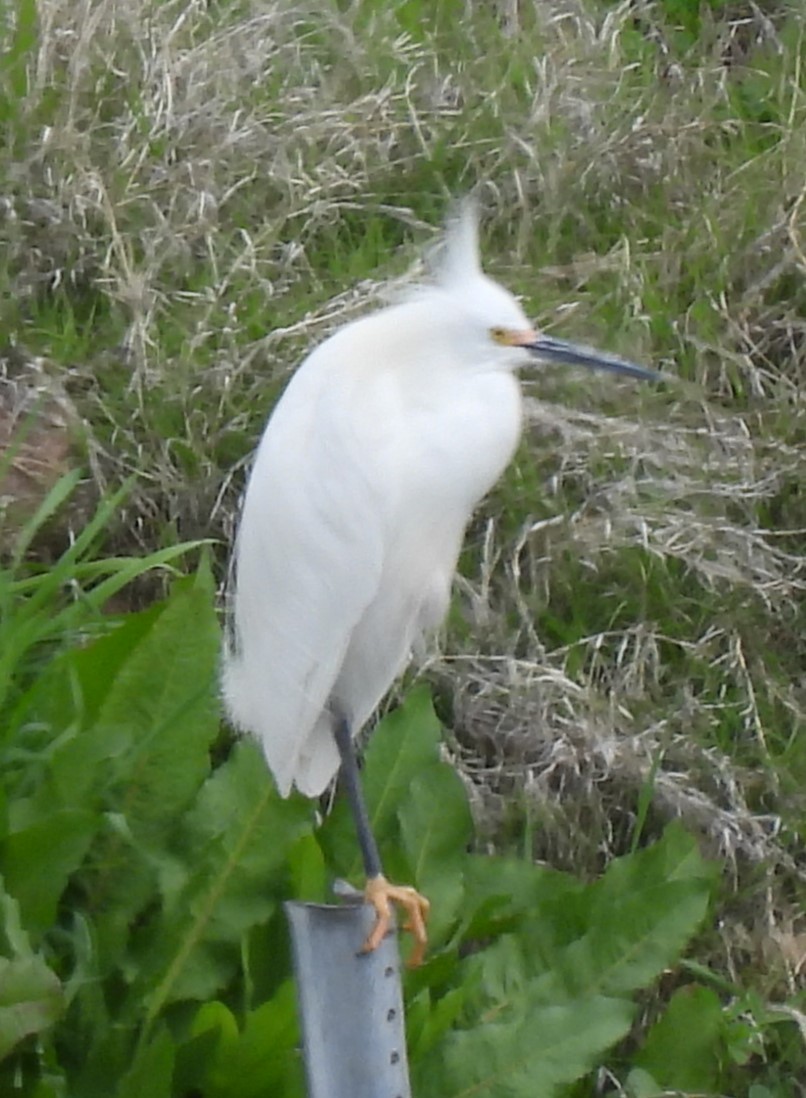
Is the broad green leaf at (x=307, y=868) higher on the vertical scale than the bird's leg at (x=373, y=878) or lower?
lower

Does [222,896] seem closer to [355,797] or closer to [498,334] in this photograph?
[355,797]

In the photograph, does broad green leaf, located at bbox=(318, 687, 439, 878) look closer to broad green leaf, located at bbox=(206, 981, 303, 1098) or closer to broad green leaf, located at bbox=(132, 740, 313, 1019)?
broad green leaf, located at bbox=(132, 740, 313, 1019)

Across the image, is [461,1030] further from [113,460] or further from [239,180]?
[239,180]

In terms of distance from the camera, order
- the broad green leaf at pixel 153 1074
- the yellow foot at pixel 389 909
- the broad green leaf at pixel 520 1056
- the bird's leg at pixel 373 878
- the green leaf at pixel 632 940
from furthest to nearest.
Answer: the green leaf at pixel 632 940, the broad green leaf at pixel 520 1056, the broad green leaf at pixel 153 1074, the bird's leg at pixel 373 878, the yellow foot at pixel 389 909

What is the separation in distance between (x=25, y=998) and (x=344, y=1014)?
0.41m

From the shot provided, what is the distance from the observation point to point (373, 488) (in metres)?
1.05

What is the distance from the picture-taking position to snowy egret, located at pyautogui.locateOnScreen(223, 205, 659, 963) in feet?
3.44

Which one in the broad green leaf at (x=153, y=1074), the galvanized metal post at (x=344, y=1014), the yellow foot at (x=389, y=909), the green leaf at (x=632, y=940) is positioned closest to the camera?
the galvanized metal post at (x=344, y=1014)

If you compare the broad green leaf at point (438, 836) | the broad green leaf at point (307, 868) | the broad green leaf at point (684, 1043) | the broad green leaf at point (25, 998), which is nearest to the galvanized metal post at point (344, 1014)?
the broad green leaf at point (25, 998)

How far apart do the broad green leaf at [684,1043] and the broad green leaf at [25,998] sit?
697 millimetres

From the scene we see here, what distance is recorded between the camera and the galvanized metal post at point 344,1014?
94 cm

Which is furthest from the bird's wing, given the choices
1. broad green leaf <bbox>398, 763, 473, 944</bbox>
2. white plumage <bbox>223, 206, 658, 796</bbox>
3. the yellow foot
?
broad green leaf <bbox>398, 763, 473, 944</bbox>

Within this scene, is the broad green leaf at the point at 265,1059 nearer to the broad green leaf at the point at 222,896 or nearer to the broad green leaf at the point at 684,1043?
the broad green leaf at the point at 222,896

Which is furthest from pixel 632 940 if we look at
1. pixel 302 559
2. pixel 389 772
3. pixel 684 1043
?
pixel 302 559
